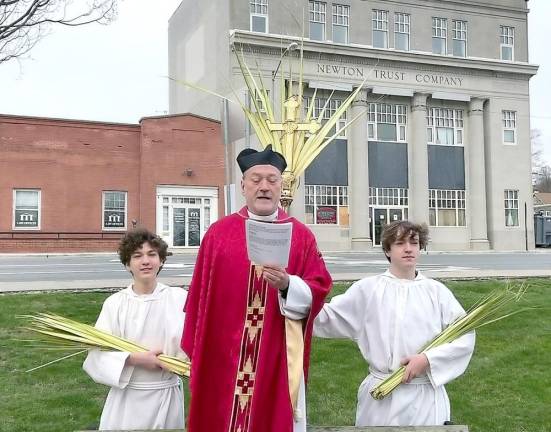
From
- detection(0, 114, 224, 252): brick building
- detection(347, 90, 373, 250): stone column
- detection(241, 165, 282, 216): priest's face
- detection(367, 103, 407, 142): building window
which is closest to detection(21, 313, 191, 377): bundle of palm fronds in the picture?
detection(241, 165, 282, 216): priest's face

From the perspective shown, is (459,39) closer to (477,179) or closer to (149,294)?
(477,179)

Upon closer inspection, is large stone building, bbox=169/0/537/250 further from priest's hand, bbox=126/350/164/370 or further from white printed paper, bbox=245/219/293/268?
white printed paper, bbox=245/219/293/268

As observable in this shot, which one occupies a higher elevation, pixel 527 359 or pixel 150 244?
pixel 150 244

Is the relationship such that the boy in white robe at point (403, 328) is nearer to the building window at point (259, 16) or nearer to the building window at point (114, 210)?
the building window at point (114, 210)

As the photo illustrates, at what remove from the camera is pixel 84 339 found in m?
3.40

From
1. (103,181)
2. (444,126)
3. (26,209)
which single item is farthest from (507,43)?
(26,209)

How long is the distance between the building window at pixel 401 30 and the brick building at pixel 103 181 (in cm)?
1270

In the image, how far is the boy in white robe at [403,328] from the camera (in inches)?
135

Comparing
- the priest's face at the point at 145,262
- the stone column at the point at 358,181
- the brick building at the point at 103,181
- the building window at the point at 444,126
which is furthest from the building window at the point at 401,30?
the priest's face at the point at 145,262

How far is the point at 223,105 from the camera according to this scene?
7.16 metres

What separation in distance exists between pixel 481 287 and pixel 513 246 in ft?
89.3

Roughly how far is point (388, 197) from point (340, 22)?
10.5 metres

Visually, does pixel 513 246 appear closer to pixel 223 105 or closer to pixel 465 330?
pixel 223 105

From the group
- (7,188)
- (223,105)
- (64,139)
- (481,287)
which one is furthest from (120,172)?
(223,105)
